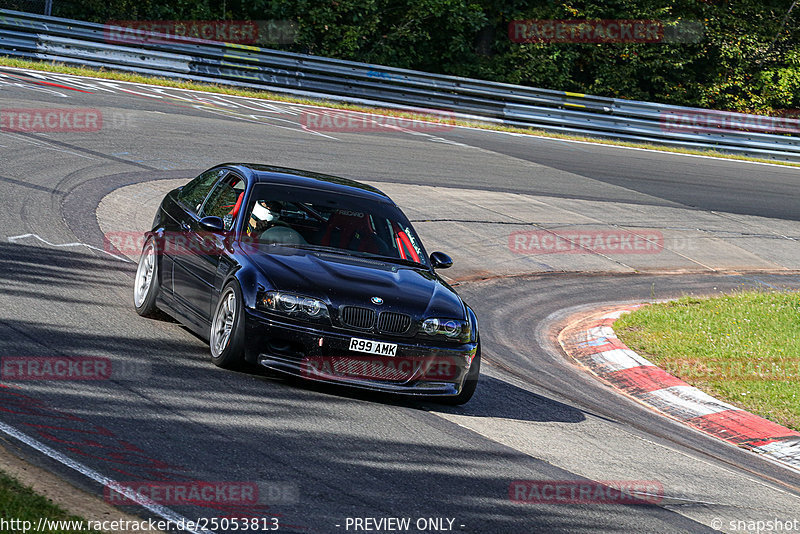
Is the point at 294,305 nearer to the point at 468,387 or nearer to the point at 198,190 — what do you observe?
the point at 468,387

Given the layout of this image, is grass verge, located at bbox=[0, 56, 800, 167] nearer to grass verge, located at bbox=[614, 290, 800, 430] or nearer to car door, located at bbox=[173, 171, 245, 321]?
grass verge, located at bbox=[614, 290, 800, 430]

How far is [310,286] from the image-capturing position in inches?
289

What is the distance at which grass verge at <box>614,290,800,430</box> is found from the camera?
10.4 metres

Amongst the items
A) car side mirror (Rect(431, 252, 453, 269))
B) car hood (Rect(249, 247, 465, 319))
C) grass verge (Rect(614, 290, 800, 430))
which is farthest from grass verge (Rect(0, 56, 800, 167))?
car hood (Rect(249, 247, 465, 319))

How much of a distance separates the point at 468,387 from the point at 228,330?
1.85 m

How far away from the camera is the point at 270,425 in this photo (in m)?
6.41

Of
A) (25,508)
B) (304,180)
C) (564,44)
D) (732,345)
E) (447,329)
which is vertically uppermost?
(564,44)

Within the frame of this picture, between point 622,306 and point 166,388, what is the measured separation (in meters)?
8.67

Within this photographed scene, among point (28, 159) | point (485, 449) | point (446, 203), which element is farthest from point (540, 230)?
point (485, 449)

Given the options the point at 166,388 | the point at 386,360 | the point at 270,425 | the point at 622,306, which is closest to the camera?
the point at 270,425

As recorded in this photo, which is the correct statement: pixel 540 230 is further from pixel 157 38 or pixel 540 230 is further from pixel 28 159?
pixel 157 38

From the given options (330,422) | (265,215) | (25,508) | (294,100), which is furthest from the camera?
(294,100)

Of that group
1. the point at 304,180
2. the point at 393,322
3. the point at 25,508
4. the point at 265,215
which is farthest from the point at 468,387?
the point at 25,508

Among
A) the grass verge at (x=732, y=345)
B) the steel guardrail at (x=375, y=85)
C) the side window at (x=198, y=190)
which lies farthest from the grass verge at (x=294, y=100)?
the side window at (x=198, y=190)
